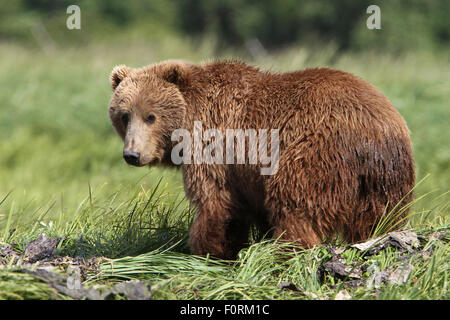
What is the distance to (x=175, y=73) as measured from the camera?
216 inches

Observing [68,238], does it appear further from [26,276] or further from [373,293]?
[373,293]

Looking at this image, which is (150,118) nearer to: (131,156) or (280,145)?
(131,156)

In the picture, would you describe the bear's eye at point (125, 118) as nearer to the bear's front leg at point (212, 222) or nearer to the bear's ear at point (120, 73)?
the bear's ear at point (120, 73)

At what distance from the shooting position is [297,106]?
5.02 meters

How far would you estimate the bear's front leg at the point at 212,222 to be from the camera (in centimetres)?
523

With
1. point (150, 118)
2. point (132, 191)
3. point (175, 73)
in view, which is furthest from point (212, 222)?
point (132, 191)

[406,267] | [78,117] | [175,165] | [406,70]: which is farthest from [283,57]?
[406,267]

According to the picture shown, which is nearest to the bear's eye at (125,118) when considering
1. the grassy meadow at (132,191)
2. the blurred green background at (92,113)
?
the grassy meadow at (132,191)

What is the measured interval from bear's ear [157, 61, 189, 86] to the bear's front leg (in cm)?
99

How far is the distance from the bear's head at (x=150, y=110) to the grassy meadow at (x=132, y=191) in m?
0.47

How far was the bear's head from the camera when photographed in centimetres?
528

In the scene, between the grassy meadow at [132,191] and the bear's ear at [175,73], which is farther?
the bear's ear at [175,73]

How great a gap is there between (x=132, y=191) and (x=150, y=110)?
2.04m

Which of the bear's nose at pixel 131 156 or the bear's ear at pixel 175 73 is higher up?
the bear's ear at pixel 175 73
